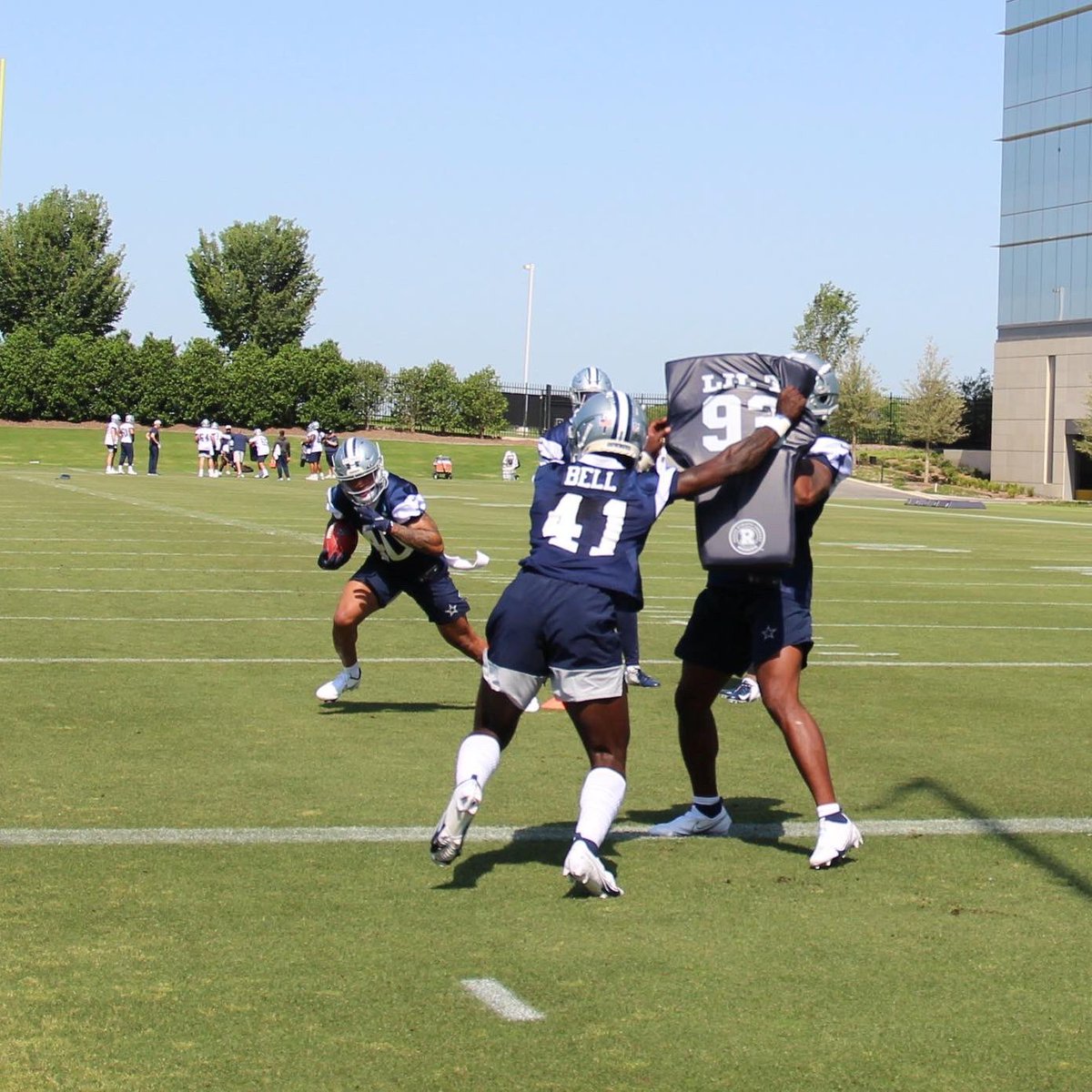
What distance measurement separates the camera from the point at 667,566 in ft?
67.0

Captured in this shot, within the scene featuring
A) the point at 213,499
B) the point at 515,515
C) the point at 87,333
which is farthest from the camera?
the point at 87,333

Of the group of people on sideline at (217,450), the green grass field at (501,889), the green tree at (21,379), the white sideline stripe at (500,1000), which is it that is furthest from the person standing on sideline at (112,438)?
the white sideline stripe at (500,1000)

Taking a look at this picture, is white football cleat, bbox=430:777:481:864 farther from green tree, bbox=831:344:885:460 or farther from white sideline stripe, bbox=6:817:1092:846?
green tree, bbox=831:344:885:460

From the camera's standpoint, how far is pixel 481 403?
233ft

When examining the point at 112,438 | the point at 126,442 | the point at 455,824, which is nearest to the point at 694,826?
the point at 455,824

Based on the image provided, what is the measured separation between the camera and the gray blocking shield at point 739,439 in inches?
243

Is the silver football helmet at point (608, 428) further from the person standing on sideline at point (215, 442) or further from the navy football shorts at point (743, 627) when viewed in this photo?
the person standing on sideline at point (215, 442)

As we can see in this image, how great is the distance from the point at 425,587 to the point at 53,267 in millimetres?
72217

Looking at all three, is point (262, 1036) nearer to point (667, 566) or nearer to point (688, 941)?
point (688, 941)

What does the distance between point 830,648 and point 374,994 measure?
879cm

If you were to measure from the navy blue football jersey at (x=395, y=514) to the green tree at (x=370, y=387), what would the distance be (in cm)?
6271

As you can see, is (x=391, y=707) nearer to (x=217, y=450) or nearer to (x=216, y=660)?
(x=216, y=660)

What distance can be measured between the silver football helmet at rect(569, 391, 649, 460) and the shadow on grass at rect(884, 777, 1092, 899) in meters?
2.18

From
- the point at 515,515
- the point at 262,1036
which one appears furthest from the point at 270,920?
the point at 515,515
